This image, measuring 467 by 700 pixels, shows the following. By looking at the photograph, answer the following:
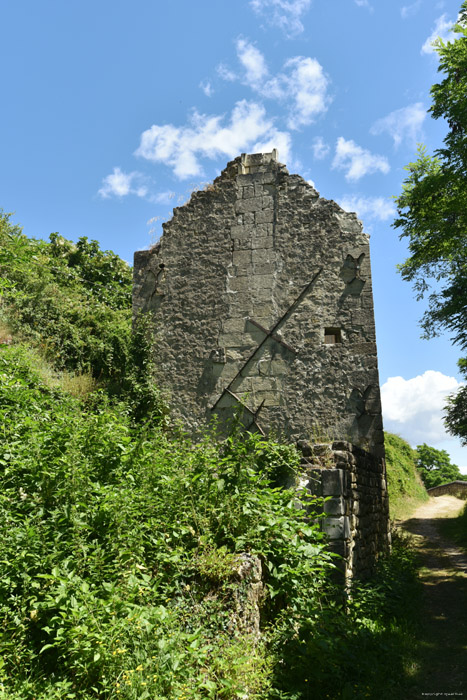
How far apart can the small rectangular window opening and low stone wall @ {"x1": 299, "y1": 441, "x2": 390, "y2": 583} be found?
2.17m

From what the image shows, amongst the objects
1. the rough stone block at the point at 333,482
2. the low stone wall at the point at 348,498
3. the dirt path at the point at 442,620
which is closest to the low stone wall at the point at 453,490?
the dirt path at the point at 442,620

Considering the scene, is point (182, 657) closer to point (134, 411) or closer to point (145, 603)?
point (145, 603)

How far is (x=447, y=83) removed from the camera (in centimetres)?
1045

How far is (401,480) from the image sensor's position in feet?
59.6

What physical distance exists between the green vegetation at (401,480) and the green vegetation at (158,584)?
418 inches

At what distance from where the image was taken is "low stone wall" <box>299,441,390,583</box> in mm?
5957

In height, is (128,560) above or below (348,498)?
below

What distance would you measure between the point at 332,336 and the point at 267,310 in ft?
4.13

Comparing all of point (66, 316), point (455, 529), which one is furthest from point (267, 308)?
point (455, 529)

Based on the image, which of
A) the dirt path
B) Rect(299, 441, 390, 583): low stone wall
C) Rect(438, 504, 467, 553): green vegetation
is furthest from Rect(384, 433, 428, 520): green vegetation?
Rect(299, 441, 390, 583): low stone wall

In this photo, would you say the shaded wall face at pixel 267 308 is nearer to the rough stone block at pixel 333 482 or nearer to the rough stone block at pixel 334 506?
the rough stone block at pixel 333 482

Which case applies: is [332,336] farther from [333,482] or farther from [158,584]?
[158,584]

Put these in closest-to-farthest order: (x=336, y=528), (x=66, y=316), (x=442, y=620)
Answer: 1. (x=336, y=528)
2. (x=442, y=620)
3. (x=66, y=316)

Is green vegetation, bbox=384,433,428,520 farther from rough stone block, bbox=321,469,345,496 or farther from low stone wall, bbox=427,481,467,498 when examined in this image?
rough stone block, bbox=321,469,345,496
